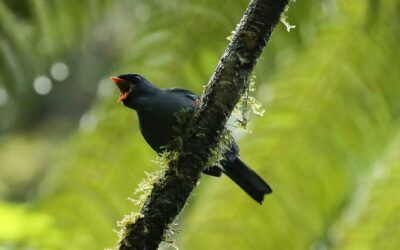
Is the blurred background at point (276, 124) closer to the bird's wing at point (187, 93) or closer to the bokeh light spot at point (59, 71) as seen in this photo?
the bokeh light spot at point (59, 71)

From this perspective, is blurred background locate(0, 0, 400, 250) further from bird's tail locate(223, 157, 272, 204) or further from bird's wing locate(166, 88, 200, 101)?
bird's wing locate(166, 88, 200, 101)

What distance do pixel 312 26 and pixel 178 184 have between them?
1521 mm

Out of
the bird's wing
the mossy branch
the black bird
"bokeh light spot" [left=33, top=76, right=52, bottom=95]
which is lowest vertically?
the mossy branch

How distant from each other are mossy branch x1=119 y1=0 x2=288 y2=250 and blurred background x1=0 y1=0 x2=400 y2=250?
1103 millimetres

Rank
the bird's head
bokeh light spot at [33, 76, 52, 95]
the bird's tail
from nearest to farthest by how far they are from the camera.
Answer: the bird's head, the bird's tail, bokeh light spot at [33, 76, 52, 95]

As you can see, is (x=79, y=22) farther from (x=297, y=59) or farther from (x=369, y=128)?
(x=369, y=128)

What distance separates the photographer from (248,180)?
2838 mm

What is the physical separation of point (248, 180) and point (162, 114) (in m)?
0.50

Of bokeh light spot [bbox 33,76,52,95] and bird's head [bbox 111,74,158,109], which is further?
bokeh light spot [bbox 33,76,52,95]

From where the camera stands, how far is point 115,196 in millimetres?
3033

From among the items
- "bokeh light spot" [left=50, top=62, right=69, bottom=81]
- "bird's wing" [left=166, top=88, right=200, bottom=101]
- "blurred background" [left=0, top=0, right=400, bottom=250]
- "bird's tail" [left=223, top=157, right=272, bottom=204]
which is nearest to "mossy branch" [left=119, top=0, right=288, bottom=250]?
"bird's wing" [left=166, top=88, right=200, bottom=101]

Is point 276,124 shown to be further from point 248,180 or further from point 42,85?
point 42,85

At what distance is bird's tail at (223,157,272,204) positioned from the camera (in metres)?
2.81

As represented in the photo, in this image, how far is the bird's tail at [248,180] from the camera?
9.21 ft
